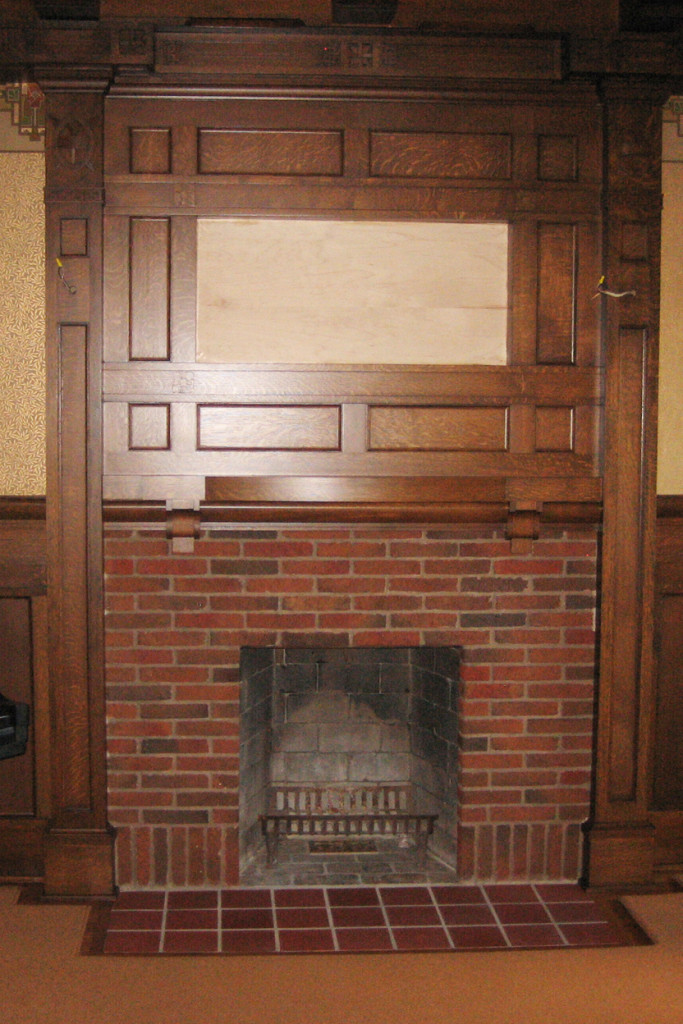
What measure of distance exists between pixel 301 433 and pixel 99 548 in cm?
77

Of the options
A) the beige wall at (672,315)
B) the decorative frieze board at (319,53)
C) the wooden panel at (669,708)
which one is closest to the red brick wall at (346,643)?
the wooden panel at (669,708)

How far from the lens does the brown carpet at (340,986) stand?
7.45ft

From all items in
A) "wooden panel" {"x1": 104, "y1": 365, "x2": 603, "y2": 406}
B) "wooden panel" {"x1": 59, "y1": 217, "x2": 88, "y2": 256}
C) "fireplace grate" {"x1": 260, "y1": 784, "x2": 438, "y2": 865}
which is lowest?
"fireplace grate" {"x1": 260, "y1": 784, "x2": 438, "y2": 865}

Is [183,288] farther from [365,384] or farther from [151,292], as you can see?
[365,384]

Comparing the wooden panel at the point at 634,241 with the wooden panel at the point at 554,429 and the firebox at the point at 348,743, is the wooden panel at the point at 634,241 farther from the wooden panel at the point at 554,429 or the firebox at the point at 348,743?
the firebox at the point at 348,743

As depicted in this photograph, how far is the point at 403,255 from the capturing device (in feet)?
9.35

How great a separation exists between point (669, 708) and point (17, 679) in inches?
90.4

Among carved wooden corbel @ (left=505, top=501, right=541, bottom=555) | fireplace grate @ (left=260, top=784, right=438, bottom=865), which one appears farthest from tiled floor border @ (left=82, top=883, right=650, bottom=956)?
carved wooden corbel @ (left=505, top=501, right=541, bottom=555)

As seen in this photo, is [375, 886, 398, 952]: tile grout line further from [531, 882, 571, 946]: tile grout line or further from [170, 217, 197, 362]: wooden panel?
[170, 217, 197, 362]: wooden panel

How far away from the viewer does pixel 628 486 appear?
289cm

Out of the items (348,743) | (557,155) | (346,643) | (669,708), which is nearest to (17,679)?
(346,643)

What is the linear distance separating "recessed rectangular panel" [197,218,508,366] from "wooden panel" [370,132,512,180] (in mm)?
170

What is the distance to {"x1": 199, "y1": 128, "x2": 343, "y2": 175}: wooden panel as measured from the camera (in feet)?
9.21

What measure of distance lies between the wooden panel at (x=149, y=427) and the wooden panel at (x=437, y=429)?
26.7 inches
